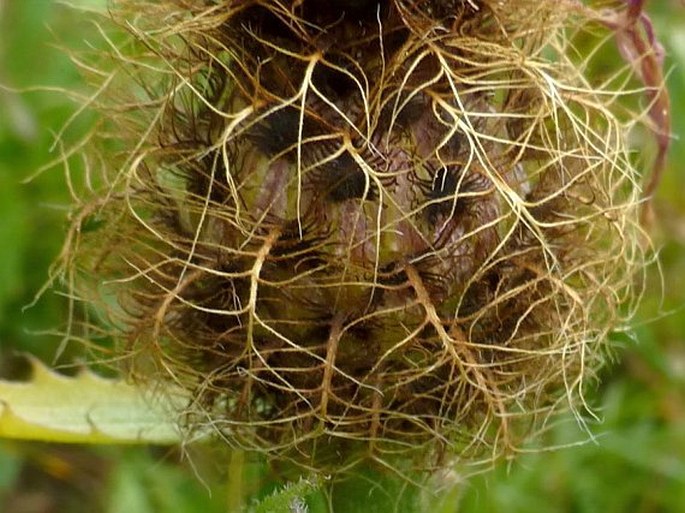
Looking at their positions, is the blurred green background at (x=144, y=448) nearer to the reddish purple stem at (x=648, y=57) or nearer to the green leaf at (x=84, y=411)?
the green leaf at (x=84, y=411)

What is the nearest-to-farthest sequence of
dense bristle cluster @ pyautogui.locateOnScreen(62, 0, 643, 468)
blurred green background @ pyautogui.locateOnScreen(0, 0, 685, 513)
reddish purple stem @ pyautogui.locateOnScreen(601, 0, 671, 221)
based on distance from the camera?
dense bristle cluster @ pyautogui.locateOnScreen(62, 0, 643, 468)
reddish purple stem @ pyautogui.locateOnScreen(601, 0, 671, 221)
blurred green background @ pyautogui.locateOnScreen(0, 0, 685, 513)

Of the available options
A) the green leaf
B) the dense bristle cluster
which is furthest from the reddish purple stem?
the green leaf

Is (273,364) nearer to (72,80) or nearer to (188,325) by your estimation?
(188,325)

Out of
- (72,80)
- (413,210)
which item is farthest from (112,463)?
(413,210)

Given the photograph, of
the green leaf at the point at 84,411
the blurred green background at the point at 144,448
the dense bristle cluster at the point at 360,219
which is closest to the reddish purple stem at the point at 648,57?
the dense bristle cluster at the point at 360,219

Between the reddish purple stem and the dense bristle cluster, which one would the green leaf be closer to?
the dense bristle cluster

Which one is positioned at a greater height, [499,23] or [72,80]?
[499,23]

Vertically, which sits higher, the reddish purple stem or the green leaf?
the reddish purple stem
